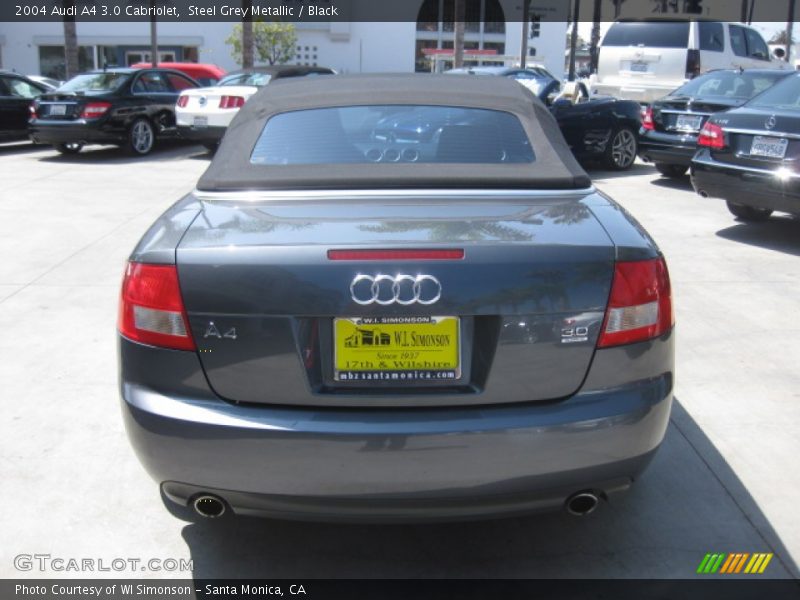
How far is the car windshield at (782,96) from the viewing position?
8086mm

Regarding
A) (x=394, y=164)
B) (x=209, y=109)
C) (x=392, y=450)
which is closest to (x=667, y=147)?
(x=209, y=109)

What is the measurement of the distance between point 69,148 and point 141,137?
139 centimetres

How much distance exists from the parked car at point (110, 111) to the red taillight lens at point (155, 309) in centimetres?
1262

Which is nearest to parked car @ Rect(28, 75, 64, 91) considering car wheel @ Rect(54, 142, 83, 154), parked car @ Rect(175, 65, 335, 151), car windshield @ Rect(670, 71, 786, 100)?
car wheel @ Rect(54, 142, 83, 154)

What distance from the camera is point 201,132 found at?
14.4m

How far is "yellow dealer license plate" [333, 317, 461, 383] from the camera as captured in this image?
256 cm

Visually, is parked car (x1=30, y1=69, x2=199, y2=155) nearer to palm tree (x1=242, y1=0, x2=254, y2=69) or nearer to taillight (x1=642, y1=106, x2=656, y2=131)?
A: taillight (x1=642, y1=106, x2=656, y2=131)

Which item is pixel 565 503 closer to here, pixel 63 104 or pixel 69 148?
pixel 63 104

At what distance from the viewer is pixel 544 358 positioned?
8.62 feet

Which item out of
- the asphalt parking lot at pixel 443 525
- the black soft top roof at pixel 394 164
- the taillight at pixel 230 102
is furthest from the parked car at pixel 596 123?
the black soft top roof at pixel 394 164

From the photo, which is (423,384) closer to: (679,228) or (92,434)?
(92,434)

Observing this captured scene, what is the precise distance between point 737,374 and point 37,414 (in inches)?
146

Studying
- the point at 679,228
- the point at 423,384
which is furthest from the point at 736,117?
the point at 423,384

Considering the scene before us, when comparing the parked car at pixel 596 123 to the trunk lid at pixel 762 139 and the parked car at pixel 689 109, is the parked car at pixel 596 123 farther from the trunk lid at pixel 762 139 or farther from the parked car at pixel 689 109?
the trunk lid at pixel 762 139
